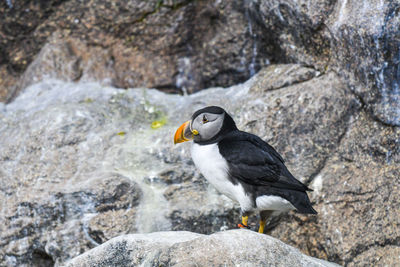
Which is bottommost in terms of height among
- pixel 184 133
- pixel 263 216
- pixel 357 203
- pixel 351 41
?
pixel 357 203

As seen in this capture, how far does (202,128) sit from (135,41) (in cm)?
291

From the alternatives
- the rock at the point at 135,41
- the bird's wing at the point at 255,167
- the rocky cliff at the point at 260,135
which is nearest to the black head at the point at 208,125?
the bird's wing at the point at 255,167

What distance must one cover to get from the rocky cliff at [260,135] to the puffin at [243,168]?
787 mm

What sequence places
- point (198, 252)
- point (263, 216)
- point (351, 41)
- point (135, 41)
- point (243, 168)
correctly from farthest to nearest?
point (135, 41) → point (351, 41) → point (263, 216) → point (243, 168) → point (198, 252)

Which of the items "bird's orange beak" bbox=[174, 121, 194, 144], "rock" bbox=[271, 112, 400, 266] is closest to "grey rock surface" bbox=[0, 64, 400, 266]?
"rock" bbox=[271, 112, 400, 266]

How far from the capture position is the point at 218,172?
4133 millimetres

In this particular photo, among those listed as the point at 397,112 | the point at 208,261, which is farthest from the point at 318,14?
the point at 208,261

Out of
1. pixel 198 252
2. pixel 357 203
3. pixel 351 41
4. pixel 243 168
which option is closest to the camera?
pixel 198 252

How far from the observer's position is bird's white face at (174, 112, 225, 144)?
14.0ft

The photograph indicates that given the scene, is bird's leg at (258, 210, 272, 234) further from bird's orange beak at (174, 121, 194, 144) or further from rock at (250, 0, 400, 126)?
rock at (250, 0, 400, 126)

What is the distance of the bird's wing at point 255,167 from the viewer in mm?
4070

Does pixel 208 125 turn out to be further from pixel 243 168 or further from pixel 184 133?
pixel 243 168

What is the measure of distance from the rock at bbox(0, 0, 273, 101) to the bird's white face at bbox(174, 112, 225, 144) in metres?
2.43

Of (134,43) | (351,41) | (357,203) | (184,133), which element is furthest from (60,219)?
(351,41)
